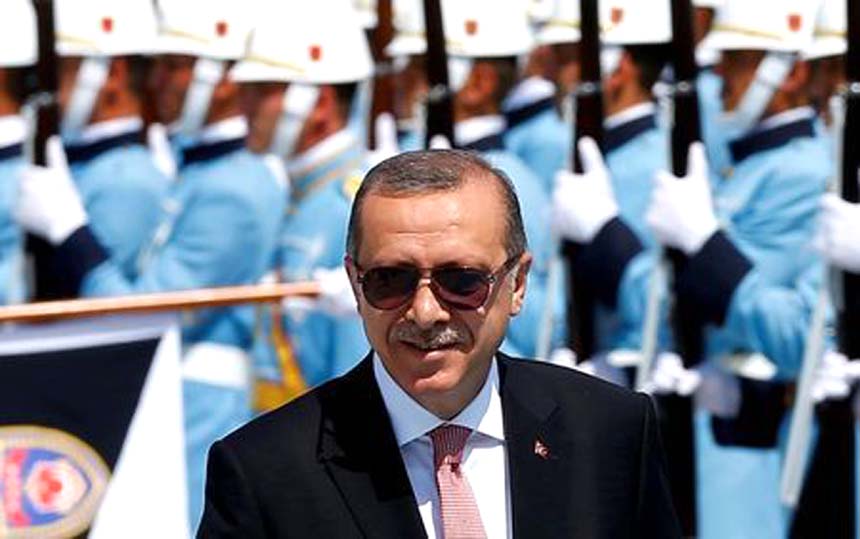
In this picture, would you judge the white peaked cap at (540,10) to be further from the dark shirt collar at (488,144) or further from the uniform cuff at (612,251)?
A: the uniform cuff at (612,251)

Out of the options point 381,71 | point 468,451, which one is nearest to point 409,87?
point 381,71

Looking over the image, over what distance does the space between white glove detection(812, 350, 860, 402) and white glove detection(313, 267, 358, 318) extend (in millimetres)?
1259

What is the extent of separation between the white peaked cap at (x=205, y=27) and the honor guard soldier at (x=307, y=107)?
3.5 inches

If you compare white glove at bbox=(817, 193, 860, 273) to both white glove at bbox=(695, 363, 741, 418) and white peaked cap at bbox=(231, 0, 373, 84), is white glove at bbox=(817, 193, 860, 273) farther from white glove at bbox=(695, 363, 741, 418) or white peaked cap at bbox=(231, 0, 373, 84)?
white peaked cap at bbox=(231, 0, 373, 84)

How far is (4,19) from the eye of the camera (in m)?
8.54

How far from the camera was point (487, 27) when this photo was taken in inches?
350

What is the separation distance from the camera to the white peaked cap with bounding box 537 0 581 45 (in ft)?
29.0

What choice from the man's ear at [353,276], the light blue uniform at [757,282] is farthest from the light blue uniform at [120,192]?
the man's ear at [353,276]

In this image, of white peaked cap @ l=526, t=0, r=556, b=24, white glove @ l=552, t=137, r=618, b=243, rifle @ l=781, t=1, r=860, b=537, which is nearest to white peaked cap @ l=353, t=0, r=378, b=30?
white peaked cap @ l=526, t=0, r=556, b=24

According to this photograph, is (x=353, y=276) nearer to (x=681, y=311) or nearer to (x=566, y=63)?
(x=681, y=311)

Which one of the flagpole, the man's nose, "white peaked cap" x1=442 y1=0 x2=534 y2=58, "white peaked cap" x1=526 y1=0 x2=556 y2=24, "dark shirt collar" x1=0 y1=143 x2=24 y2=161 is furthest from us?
"white peaked cap" x1=526 y1=0 x2=556 y2=24

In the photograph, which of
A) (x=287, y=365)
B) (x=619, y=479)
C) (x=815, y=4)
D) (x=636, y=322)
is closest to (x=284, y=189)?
(x=287, y=365)

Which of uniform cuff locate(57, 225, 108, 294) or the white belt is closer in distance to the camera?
uniform cuff locate(57, 225, 108, 294)

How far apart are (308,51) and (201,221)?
2.15ft
